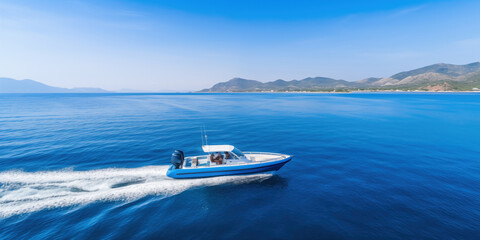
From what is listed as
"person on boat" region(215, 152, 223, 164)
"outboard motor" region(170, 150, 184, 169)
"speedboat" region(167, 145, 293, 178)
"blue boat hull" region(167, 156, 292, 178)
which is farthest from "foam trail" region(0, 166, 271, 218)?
"person on boat" region(215, 152, 223, 164)

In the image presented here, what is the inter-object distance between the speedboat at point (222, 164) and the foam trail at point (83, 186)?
0.76 metres

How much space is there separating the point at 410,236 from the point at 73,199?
2582 centimetres

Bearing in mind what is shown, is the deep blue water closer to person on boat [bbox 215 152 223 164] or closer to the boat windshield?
person on boat [bbox 215 152 223 164]

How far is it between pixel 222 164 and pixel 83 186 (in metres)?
13.6

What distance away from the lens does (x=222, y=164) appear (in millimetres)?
19734

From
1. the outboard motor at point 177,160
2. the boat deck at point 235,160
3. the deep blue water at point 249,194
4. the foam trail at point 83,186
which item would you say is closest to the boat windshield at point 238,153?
the boat deck at point 235,160

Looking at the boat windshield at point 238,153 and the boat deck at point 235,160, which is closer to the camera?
the boat deck at point 235,160

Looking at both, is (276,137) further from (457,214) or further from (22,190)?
(22,190)

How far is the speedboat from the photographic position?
19.1 m

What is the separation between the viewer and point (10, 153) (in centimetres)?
2617

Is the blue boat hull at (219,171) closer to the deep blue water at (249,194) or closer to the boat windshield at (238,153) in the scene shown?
the deep blue water at (249,194)

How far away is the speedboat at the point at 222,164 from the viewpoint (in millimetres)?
19125

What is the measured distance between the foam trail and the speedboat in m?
0.76

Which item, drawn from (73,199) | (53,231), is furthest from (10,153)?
(53,231)
